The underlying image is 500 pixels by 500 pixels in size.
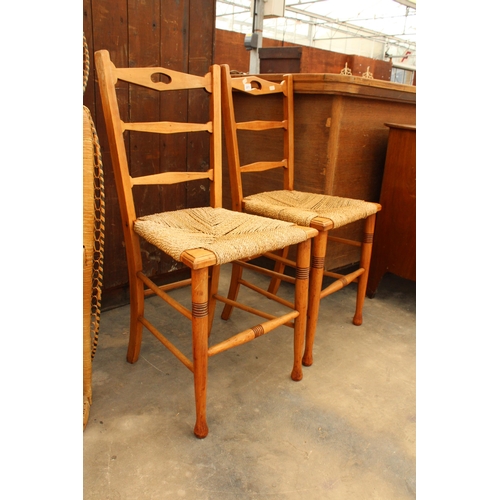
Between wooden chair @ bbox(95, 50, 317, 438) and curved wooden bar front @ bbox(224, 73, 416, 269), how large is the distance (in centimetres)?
60

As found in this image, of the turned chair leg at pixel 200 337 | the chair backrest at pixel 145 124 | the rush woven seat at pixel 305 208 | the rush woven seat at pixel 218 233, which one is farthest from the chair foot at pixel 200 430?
the rush woven seat at pixel 305 208

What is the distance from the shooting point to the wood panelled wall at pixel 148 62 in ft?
5.31

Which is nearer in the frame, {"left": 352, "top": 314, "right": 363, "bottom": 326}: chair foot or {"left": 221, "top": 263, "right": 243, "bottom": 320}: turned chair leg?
{"left": 221, "top": 263, "right": 243, "bottom": 320}: turned chair leg

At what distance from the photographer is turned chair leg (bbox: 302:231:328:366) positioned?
1509 mm

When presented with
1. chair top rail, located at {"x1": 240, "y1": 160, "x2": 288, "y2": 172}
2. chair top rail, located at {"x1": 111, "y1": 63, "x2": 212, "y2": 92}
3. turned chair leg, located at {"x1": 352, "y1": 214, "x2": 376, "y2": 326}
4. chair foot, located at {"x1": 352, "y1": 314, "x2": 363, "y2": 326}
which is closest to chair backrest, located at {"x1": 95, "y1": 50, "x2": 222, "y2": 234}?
chair top rail, located at {"x1": 111, "y1": 63, "x2": 212, "y2": 92}

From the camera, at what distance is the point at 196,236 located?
4.19 ft

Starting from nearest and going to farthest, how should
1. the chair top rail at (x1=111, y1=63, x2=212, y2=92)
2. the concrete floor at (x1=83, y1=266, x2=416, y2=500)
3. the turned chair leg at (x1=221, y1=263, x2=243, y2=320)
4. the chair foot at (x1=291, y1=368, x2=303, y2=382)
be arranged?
1. the concrete floor at (x1=83, y1=266, x2=416, y2=500)
2. the chair top rail at (x1=111, y1=63, x2=212, y2=92)
3. the chair foot at (x1=291, y1=368, x2=303, y2=382)
4. the turned chair leg at (x1=221, y1=263, x2=243, y2=320)

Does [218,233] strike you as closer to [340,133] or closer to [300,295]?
[300,295]

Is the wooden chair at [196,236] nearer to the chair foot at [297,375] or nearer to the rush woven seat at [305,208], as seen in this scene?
the chair foot at [297,375]

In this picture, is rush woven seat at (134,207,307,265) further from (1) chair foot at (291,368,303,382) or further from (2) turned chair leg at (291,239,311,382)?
(1) chair foot at (291,368,303,382)

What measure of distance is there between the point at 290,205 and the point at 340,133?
48cm
